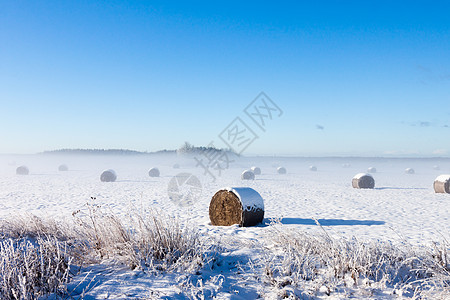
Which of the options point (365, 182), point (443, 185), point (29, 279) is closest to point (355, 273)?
point (29, 279)

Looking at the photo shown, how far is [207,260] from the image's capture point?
184 inches

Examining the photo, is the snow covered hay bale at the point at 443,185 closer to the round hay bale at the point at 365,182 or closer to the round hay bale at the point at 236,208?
the round hay bale at the point at 365,182

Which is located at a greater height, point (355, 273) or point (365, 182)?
point (365, 182)

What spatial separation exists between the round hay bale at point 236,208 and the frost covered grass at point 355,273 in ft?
13.8

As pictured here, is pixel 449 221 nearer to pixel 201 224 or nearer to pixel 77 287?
pixel 201 224

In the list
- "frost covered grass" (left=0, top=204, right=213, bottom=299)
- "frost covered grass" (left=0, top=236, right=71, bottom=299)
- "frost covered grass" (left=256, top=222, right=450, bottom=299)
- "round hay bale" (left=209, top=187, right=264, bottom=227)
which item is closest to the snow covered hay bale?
"round hay bale" (left=209, top=187, right=264, bottom=227)

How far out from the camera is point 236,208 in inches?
364

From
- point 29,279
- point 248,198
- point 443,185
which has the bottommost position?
point 29,279

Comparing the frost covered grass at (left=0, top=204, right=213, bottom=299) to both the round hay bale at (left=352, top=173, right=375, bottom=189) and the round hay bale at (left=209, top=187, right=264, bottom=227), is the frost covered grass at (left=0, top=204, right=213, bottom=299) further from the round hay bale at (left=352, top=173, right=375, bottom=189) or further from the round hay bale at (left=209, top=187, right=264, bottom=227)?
the round hay bale at (left=352, top=173, right=375, bottom=189)

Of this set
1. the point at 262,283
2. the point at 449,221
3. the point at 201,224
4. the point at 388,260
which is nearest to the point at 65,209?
the point at 201,224

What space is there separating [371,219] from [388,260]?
678 centimetres

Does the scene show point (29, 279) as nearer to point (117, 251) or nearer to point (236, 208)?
point (117, 251)

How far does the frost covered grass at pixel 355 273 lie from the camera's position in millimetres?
3771

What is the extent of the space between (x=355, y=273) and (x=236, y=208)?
5373 mm
